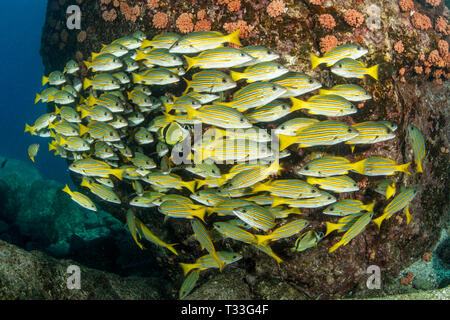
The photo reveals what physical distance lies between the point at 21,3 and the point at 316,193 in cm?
13060

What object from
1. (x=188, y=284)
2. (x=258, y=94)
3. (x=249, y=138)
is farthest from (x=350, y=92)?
(x=188, y=284)

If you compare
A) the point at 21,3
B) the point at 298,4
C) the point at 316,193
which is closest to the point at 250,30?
the point at 298,4

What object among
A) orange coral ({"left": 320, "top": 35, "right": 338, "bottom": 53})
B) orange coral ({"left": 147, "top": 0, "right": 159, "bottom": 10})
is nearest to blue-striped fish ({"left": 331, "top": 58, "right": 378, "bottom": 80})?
orange coral ({"left": 320, "top": 35, "right": 338, "bottom": 53})

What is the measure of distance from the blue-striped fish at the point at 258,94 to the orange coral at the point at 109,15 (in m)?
4.52

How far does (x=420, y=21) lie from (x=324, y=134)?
3577 mm

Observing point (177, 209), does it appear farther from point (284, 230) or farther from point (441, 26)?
point (441, 26)

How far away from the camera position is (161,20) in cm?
501

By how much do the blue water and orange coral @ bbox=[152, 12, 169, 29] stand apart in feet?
296

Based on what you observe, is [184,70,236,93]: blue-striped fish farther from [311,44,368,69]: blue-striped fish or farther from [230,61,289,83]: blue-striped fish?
[311,44,368,69]: blue-striped fish

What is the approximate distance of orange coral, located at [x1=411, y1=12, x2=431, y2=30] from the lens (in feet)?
15.2

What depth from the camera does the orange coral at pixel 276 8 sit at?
4.16 metres
